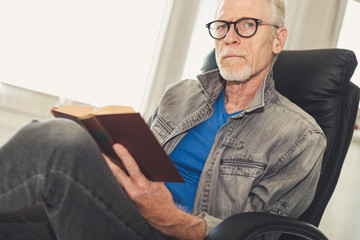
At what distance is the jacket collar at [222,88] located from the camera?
3.97 feet

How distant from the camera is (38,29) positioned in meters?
1.96

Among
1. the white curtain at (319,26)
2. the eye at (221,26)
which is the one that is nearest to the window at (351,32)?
the white curtain at (319,26)

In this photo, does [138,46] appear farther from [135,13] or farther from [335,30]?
[335,30]

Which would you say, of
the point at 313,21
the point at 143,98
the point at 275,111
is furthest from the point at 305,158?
the point at 313,21

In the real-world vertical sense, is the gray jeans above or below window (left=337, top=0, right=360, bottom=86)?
below

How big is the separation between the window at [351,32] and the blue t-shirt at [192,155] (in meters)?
1.89

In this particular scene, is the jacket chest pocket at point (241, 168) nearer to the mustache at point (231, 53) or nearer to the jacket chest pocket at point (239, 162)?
the jacket chest pocket at point (239, 162)

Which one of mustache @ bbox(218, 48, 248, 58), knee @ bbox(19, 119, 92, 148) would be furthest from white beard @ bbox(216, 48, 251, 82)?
knee @ bbox(19, 119, 92, 148)

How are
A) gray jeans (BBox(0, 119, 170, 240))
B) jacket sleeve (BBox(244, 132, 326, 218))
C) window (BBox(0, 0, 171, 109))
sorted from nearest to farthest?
gray jeans (BBox(0, 119, 170, 240))
jacket sleeve (BBox(244, 132, 326, 218))
window (BBox(0, 0, 171, 109))

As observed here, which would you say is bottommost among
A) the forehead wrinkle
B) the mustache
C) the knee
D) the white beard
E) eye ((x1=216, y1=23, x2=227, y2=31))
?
the knee

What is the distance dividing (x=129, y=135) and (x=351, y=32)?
2.59m

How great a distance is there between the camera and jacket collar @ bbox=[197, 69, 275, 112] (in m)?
1.21

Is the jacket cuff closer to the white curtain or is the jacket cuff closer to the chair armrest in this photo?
the chair armrest

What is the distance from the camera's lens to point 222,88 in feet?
4.64
